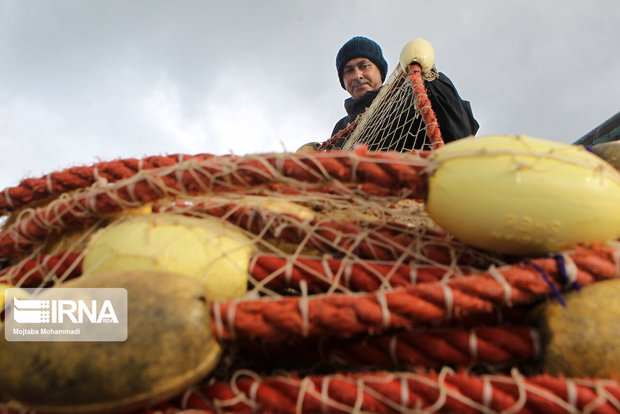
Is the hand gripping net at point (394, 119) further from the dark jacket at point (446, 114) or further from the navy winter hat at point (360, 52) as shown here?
the navy winter hat at point (360, 52)

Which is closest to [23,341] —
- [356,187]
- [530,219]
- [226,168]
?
[226,168]

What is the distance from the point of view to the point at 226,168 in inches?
29.4

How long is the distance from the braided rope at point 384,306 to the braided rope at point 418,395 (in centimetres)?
7

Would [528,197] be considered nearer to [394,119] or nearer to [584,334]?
[584,334]

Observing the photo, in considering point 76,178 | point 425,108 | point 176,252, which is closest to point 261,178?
point 176,252

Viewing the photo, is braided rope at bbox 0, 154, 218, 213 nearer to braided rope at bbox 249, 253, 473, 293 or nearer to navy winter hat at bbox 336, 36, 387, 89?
braided rope at bbox 249, 253, 473, 293

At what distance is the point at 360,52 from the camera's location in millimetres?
3746

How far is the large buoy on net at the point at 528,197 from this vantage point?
0.65 m

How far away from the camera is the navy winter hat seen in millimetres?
3764

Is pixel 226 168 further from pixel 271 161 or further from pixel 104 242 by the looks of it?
pixel 104 242

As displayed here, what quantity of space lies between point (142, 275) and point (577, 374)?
2.02 ft

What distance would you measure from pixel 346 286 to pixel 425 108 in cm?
134

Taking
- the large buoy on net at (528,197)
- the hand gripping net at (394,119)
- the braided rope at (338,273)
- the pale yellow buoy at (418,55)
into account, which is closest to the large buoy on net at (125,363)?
the braided rope at (338,273)

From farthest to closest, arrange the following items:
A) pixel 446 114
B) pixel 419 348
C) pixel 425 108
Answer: pixel 446 114
pixel 425 108
pixel 419 348
